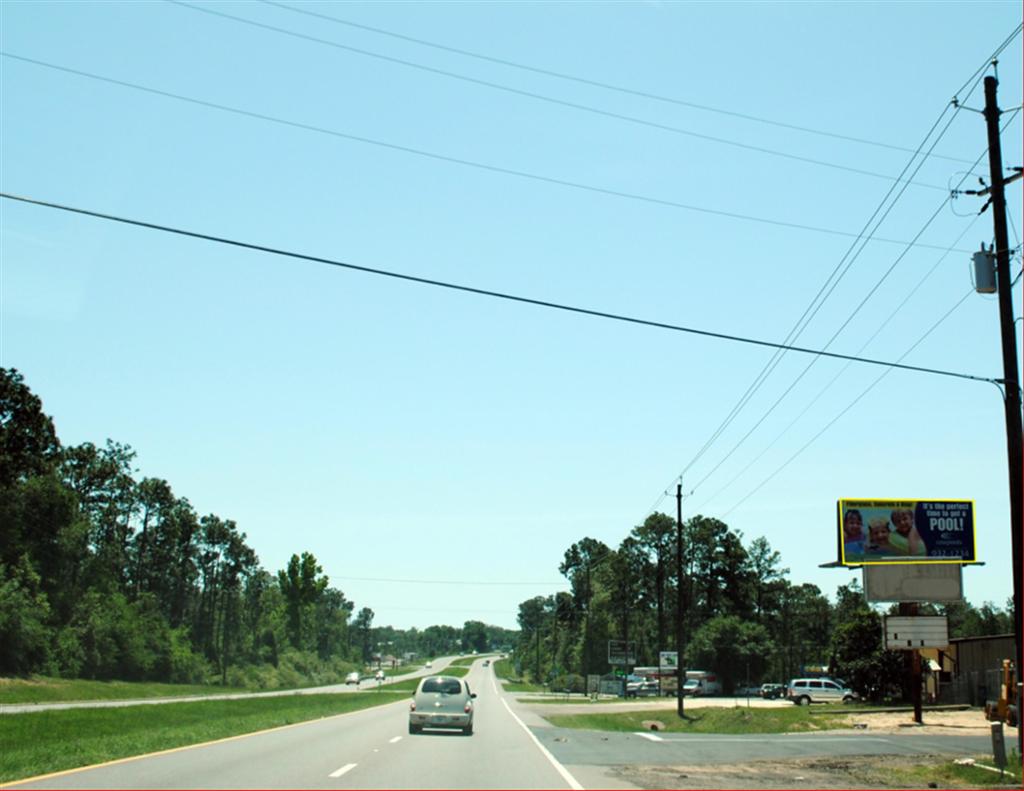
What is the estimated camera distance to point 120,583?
12094 centimetres

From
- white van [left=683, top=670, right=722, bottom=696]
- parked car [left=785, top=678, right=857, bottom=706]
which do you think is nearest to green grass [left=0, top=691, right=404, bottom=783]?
parked car [left=785, top=678, right=857, bottom=706]

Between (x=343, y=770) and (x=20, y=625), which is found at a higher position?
(x=20, y=625)

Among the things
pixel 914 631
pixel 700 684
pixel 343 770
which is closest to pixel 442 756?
pixel 343 770

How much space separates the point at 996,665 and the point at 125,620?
79.5 meters

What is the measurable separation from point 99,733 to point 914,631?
32.1m

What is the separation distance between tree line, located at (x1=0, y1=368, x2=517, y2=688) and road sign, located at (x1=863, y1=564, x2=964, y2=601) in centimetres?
5265

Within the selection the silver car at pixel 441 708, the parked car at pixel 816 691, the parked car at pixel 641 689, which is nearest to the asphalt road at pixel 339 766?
the silver car at pixel 441 708

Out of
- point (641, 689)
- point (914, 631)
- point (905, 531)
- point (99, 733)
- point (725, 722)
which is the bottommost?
point (641, 689)

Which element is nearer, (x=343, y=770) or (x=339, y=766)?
(x=343, y=770)

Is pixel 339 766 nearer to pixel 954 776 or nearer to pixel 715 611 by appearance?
pixel 954 776

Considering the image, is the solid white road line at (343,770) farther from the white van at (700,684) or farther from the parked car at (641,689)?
the parked car at (641,689)

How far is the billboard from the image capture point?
49312mm

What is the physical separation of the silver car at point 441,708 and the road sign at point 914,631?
22226 millimetres

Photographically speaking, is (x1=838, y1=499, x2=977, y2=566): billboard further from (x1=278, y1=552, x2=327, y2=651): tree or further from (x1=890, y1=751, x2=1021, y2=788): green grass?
(x1=278, y1=552, x2=327, y2=651): tree
